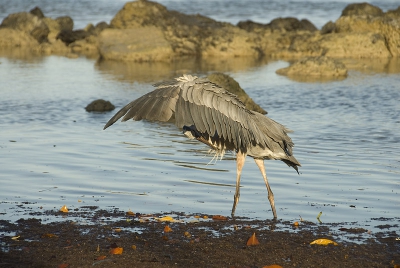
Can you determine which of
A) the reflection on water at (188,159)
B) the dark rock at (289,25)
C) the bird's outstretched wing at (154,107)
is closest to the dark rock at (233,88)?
the reflection on water at (188,159)

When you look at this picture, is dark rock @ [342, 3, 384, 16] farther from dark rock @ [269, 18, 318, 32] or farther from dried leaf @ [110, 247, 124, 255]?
dried leaf @ [110, 247, 124, 255]

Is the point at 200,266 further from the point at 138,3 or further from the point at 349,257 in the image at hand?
the point at 138,3

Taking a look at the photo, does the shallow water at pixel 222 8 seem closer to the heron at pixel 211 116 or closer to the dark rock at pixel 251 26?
the dark rock at pixel 251 26

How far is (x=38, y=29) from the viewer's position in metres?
28.5

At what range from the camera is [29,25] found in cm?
2831

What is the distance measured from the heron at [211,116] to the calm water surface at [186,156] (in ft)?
2.61

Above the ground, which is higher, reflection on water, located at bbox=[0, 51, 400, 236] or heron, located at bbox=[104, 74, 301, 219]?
heron, located at bbox=[104, 74, 301, 219]

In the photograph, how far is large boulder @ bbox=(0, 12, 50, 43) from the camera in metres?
28.3

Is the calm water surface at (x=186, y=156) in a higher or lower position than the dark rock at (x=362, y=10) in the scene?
lower

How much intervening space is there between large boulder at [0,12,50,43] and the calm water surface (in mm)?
9179

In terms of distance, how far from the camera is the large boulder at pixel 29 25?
28312 mm

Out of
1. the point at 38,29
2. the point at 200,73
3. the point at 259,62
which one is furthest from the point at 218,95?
the point at 38,29

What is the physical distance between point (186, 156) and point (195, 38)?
611 inches

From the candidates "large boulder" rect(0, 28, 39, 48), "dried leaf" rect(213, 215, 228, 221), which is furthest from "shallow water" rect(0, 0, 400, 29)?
"dried leaf" rect(213, 215, 228, 221)
